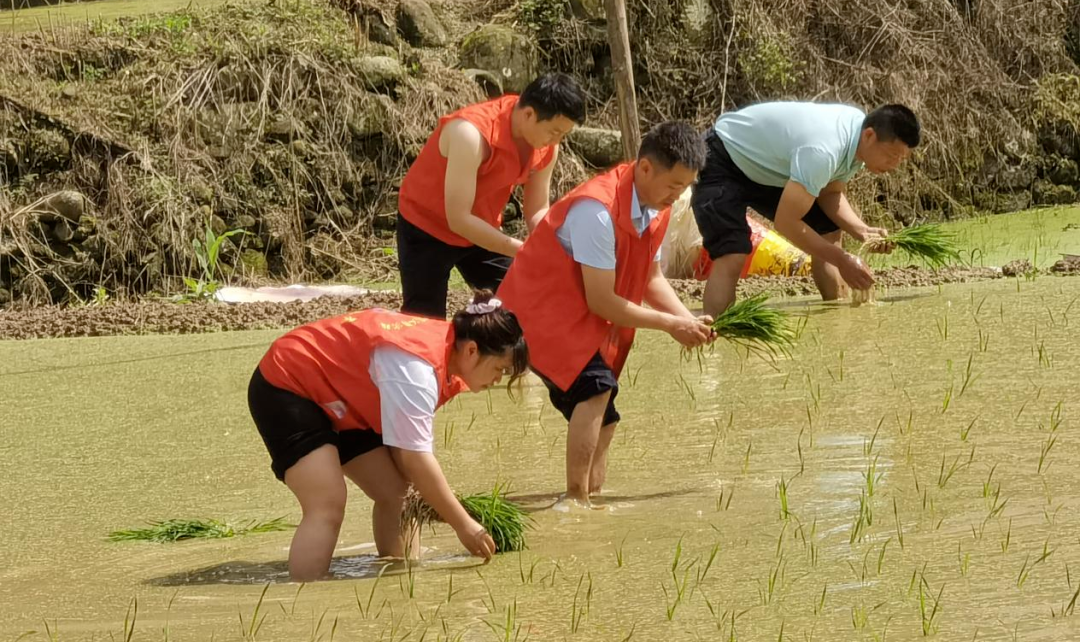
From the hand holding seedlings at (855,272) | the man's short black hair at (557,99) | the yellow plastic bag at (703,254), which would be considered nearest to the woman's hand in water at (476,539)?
the man's short black hair at (557,99)

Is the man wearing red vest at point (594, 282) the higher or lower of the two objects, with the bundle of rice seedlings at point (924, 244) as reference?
higher

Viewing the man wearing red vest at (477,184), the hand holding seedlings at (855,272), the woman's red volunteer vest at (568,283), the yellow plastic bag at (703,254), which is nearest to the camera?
the woman's red volunteer vest at (568,283)

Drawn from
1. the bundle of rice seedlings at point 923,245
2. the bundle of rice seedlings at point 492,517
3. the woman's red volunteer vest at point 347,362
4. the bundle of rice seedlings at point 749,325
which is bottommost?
the bundle of rice seedlings at point 923,245

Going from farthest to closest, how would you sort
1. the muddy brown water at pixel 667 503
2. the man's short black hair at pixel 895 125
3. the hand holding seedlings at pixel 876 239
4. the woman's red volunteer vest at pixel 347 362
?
the hand holding seedlings at pixel 876 239 → the man's short black hair at pixel 895 125 → the woman's red volunteer vest at pixel 347 362 → the muddy brown water at pixel 667 503

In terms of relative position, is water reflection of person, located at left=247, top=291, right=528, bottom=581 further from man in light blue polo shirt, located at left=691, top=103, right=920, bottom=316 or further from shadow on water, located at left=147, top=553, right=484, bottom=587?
man in light blue polo shirt, located at left=691, top=103, right=920, bottom=316

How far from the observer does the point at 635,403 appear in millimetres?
5852

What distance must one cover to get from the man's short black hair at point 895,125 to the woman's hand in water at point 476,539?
354 cm

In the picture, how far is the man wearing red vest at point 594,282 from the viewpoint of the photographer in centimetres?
437

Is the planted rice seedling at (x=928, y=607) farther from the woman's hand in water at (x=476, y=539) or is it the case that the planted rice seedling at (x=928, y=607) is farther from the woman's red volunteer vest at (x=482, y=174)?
the woman's red volunteer vest at (x=482, y=174)

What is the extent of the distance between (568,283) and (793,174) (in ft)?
8.33

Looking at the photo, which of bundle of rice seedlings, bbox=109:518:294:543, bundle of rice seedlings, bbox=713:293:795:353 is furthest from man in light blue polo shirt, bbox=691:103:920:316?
bundle of rice seedlings, bbox=109:518:294:543

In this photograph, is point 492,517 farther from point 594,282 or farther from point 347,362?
point 594,282

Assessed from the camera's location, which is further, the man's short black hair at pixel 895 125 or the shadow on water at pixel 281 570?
the man's short black hair at pixel 895 125

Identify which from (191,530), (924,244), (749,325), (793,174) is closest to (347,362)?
(191,530)
